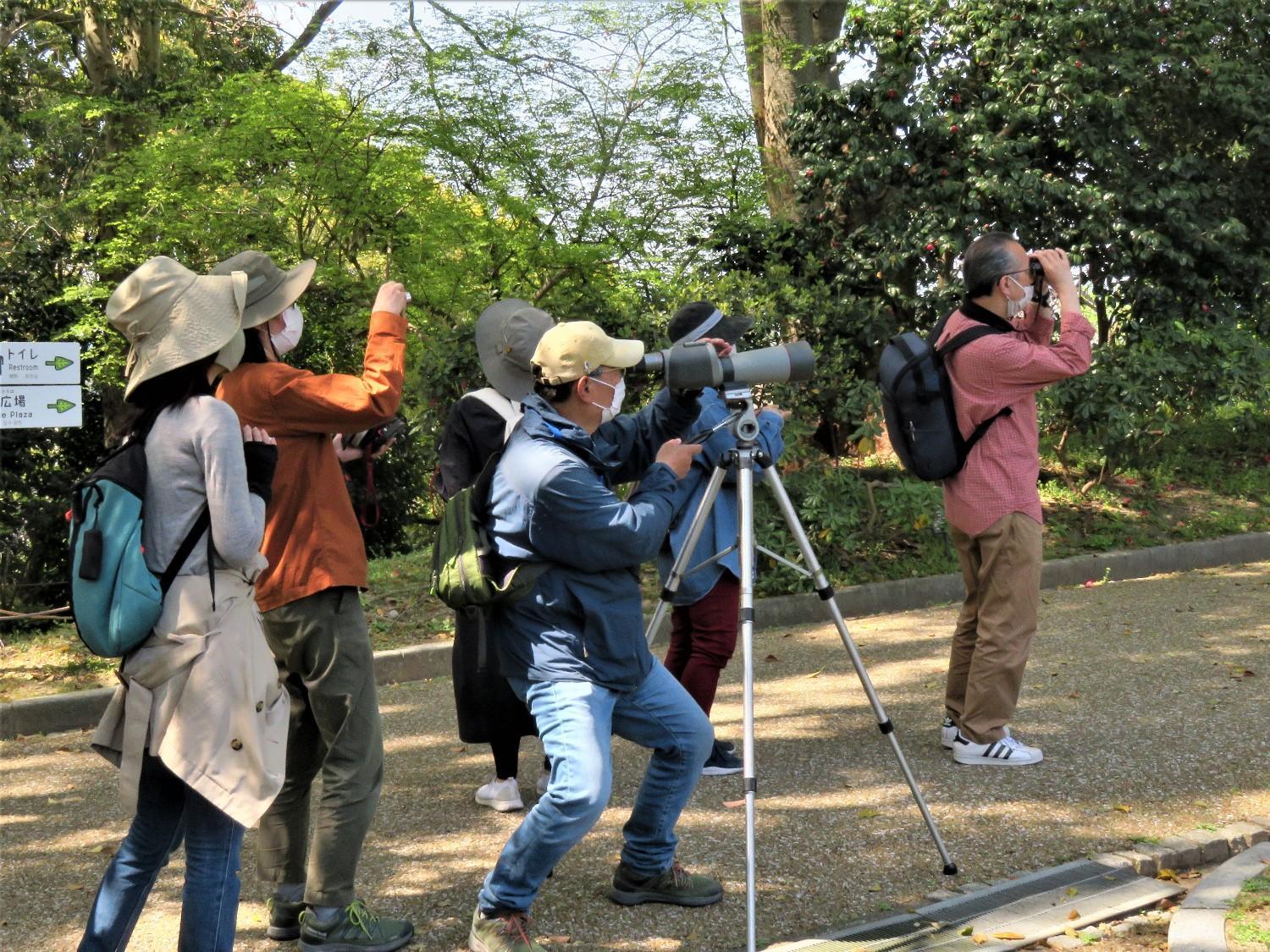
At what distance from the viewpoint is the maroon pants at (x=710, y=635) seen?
523 centimetres

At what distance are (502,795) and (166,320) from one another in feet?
8.65

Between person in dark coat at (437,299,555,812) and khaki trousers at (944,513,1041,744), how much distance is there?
74.2 inches

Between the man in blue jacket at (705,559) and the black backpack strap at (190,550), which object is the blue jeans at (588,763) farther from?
the man in blue jacket at (705,559)

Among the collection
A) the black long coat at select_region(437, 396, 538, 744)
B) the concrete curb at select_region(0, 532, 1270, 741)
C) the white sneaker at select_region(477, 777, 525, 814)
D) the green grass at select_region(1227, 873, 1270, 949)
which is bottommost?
the concrete curb at select_region(0, 532, 1270, 741)

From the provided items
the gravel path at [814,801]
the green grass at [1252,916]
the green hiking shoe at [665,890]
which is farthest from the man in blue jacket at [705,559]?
the green grass at [1252,916]

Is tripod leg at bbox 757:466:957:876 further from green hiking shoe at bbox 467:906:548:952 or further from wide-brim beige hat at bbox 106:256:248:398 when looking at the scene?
wide-brim beige hat at bbox 106:256:248:398

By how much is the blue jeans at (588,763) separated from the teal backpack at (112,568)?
1.09 metres

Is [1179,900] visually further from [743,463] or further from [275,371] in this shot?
[275,371]

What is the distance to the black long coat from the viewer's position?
480 cm

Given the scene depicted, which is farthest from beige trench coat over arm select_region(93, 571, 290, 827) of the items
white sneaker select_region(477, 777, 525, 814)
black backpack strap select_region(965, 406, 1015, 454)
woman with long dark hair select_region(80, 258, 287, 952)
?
black backpack strap select_region(965, 406, 1015, 454)

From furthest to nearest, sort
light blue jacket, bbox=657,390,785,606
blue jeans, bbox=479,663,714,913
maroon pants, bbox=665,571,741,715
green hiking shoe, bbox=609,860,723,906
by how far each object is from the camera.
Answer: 1. maroon pants, bbox=665,571,741,715
2. light blue jacket, bbox=657,390,785,606
3. green hiking shoe, bbox=609,860,723,906
4. blue jeans, bbox=479,663,714,913

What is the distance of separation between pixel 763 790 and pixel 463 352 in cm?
500

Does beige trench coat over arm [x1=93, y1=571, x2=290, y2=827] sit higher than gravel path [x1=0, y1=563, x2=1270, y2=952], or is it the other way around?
beige trench coat over arm [x1=93, y1=571, x2=290, y2=827]

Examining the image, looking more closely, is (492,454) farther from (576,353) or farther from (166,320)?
(166,320)
